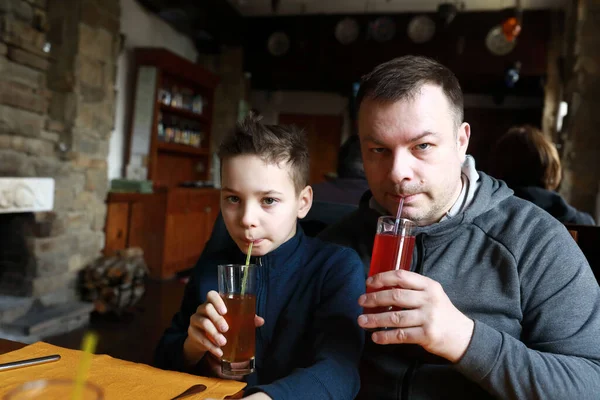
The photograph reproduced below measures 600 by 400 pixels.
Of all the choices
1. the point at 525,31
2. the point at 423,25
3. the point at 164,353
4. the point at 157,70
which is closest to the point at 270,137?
the point at 164,353

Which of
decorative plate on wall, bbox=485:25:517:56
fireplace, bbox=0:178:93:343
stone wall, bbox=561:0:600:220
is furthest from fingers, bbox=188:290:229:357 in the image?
decorative plate on wall, bbox=485:25:517:56

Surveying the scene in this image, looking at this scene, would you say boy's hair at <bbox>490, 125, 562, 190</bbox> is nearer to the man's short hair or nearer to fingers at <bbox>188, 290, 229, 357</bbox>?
the man's short hair

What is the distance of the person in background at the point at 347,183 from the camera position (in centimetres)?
238

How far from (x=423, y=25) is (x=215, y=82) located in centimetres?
291

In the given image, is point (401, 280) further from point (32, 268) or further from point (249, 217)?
point (32, 268)

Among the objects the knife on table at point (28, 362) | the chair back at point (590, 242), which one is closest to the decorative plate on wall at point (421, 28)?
the chair back at point (590, 242)

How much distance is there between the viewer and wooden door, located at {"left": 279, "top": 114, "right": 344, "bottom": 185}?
8453 mm

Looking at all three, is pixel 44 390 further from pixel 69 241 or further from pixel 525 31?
pixel 525 31

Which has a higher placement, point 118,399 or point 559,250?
point 559,250

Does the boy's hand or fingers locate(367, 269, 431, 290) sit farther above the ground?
fingers locate(367, 269, 431, 290)

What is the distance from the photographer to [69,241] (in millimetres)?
3746

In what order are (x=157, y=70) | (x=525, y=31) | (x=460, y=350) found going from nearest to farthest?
(x=460, y=350)
(x=157, y=70)
(x=525, y=31)

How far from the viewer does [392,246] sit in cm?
90

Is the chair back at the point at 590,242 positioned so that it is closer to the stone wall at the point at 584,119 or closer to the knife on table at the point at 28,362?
the knife on table at the point at 28,362
